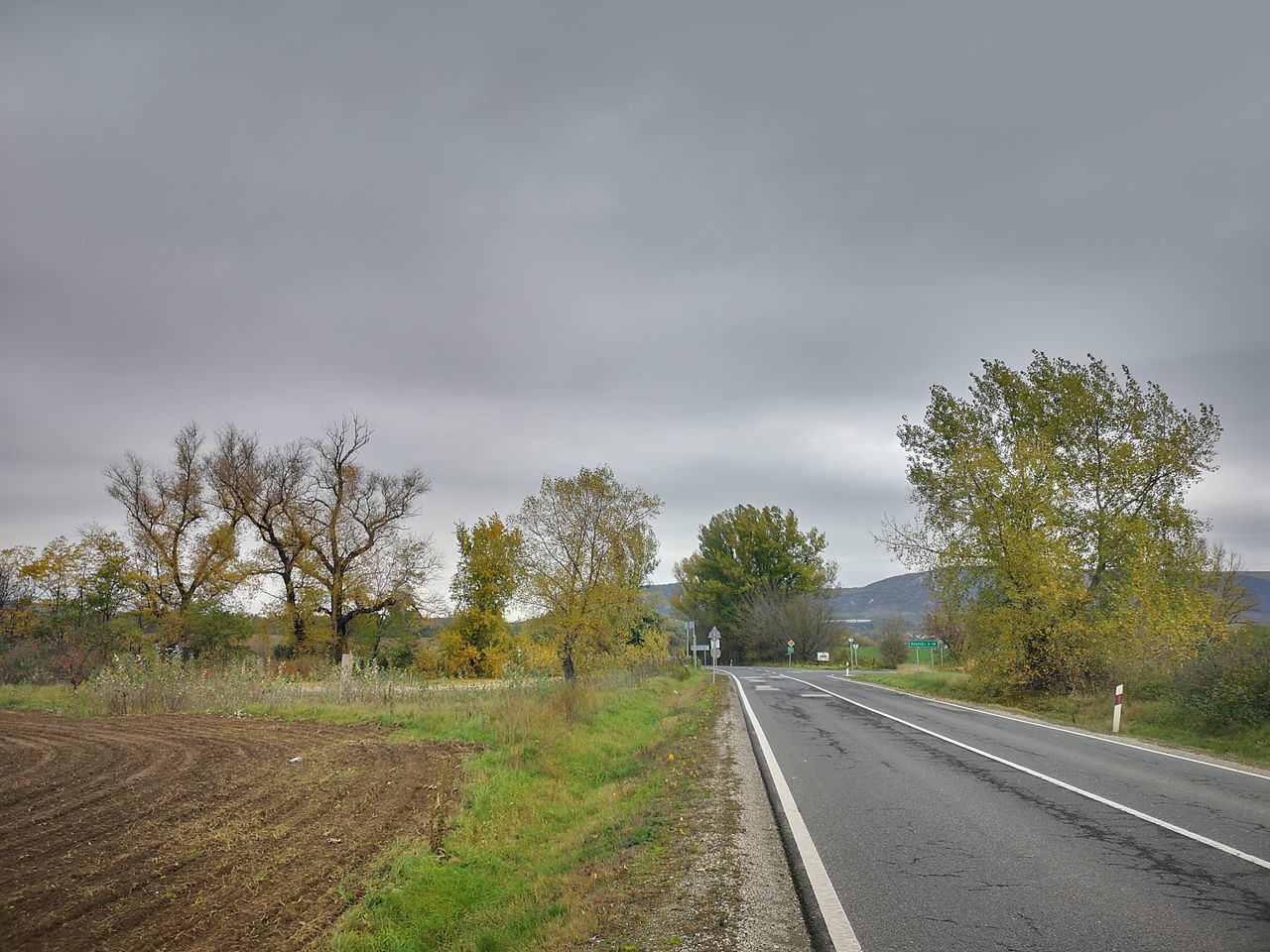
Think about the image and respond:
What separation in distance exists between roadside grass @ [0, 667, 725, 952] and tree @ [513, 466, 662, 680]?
7.32 m

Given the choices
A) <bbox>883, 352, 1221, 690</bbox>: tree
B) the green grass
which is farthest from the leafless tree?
the green grass

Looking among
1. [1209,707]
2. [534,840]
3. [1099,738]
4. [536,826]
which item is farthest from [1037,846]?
[1209,707]

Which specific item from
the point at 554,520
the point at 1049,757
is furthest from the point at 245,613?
the point at 1049,757

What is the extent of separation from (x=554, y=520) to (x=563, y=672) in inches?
222

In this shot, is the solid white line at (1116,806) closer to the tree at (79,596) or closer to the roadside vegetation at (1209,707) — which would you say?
the roadside vegetation at (1209,707)

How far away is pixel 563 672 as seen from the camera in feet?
85.3

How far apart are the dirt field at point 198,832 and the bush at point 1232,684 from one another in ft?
46.7

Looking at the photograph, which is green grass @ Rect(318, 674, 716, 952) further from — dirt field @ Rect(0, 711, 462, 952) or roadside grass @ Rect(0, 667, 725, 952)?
dirt field @ Rect(0, 711, 462, 952)

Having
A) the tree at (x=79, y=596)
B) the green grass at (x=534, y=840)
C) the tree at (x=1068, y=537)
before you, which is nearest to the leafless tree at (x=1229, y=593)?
the tree at (x=1068, y=537)

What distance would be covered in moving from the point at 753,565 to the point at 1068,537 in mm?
49859

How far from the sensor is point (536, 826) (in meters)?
9.09

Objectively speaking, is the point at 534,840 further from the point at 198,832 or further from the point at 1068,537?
the point at 1068,537

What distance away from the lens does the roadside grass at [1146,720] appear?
12.3 meters

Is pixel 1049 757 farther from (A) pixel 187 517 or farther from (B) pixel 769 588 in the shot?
(B) pixel 769 588
